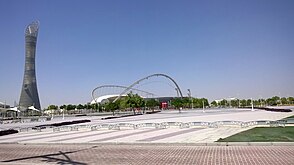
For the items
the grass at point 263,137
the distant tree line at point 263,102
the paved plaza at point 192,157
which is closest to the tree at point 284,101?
the distant tree line at point 263,102

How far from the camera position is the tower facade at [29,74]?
106875 mm

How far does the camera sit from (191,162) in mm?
10086

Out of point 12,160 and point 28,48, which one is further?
point 28,48

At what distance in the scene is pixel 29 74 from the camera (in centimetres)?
10719

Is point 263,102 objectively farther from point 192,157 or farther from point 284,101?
point 192,157

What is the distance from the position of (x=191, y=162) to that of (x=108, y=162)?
295 cm

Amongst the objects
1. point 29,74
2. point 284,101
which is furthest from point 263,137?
point 284,101

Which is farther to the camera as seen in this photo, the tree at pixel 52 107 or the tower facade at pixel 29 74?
the tree at pixel 52 107

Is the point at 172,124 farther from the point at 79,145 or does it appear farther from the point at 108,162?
the point at 108,162

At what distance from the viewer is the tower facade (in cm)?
10688

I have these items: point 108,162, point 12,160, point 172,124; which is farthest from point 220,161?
point 172,124

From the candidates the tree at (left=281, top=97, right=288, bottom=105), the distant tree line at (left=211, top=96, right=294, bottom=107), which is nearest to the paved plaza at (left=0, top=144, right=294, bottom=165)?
the distant tree line at (left=211, top=96, right=294, bottom=107)

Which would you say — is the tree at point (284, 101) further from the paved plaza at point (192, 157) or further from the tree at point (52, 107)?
the paved plaza at point (192, 157)

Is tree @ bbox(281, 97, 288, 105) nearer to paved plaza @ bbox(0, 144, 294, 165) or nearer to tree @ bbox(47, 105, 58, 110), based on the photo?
tree @ bbox(47, 105, 58, 110)
